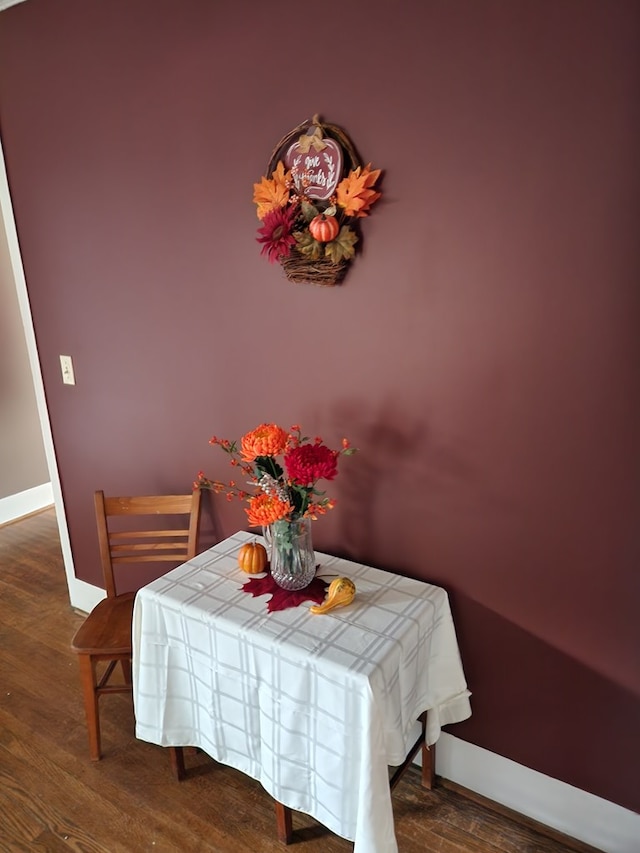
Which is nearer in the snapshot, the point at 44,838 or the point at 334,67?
the point at 334,67

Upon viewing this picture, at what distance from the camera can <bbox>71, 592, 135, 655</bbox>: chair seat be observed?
1.85m

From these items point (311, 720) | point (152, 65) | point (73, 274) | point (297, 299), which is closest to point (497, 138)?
point (297, 299)

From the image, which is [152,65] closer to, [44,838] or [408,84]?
[408,84]

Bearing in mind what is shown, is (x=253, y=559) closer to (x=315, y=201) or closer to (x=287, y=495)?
(x=287, y=495)

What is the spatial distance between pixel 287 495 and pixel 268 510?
2.9 inches

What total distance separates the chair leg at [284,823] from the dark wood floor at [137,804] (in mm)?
22

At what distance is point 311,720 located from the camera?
138 cm

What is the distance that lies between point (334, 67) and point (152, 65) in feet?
2.28

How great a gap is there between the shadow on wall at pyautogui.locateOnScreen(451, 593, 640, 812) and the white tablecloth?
0.31ft

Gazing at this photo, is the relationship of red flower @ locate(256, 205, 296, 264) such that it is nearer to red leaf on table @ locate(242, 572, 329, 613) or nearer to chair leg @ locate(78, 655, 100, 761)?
red leaf on table @ locate(242, 572, 329, 613)

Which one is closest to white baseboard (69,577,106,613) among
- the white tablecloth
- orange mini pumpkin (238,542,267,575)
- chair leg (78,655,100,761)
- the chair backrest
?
the chair backrest

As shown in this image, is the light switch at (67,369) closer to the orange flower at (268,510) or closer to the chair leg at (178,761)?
the orange flower at (268,510)

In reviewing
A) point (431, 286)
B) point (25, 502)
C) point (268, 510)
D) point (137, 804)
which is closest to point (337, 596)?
point (268, 510)

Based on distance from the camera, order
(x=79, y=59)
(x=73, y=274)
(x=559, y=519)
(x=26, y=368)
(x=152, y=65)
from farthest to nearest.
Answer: (x=26, y=368) < (x=73, y=274) < (x=79, y=59) < (x=152, y=65) < (x=559, y=519)
